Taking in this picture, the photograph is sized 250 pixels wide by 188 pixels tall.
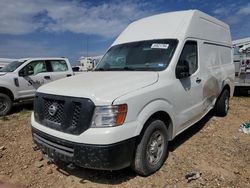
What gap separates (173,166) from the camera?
14.5ft

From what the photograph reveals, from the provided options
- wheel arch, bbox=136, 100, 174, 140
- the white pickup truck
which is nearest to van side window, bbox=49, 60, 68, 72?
the white pickup truck

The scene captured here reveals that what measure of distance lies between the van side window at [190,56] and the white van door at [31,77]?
21.2 ft

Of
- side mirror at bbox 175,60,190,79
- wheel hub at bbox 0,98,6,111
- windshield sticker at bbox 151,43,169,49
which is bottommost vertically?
wheel hub at bbox 0,98,6,111

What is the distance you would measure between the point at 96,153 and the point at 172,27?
9.76ft

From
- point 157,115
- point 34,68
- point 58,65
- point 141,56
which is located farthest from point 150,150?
point 58,65

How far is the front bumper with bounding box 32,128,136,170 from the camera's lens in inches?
132

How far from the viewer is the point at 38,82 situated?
995 cm

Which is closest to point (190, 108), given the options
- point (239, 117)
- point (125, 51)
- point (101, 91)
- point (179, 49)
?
point (179, 49)

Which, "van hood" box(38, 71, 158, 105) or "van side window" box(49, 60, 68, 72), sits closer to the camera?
"van hood" box(38, 71, 158, 105)

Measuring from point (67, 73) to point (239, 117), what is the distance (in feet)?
22.0

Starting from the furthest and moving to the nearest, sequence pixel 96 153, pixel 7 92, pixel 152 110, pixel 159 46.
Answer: pixel 7 92 < pixel 159 46 < pixel 152 110 < pixel 96 153

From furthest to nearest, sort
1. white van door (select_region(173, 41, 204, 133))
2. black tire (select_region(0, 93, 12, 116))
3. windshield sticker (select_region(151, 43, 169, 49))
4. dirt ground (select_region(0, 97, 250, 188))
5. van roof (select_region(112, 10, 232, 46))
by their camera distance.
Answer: black tire (select_region(0, 93, 12, 116)) < van roof (select_region(112, 10, 232, 46)) < windshield sticker (select_region(151, 43, 169, 49)) < white van door (select_region(173, 41, 204, 133)) < dirt ground (select_region(0, 97, 250, 188))

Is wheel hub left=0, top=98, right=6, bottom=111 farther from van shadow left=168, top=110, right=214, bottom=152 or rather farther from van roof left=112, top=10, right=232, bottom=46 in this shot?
van shadow left=168, top=110, right=214, bottom=152

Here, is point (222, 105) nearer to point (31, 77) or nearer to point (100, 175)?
point (100, 175)
